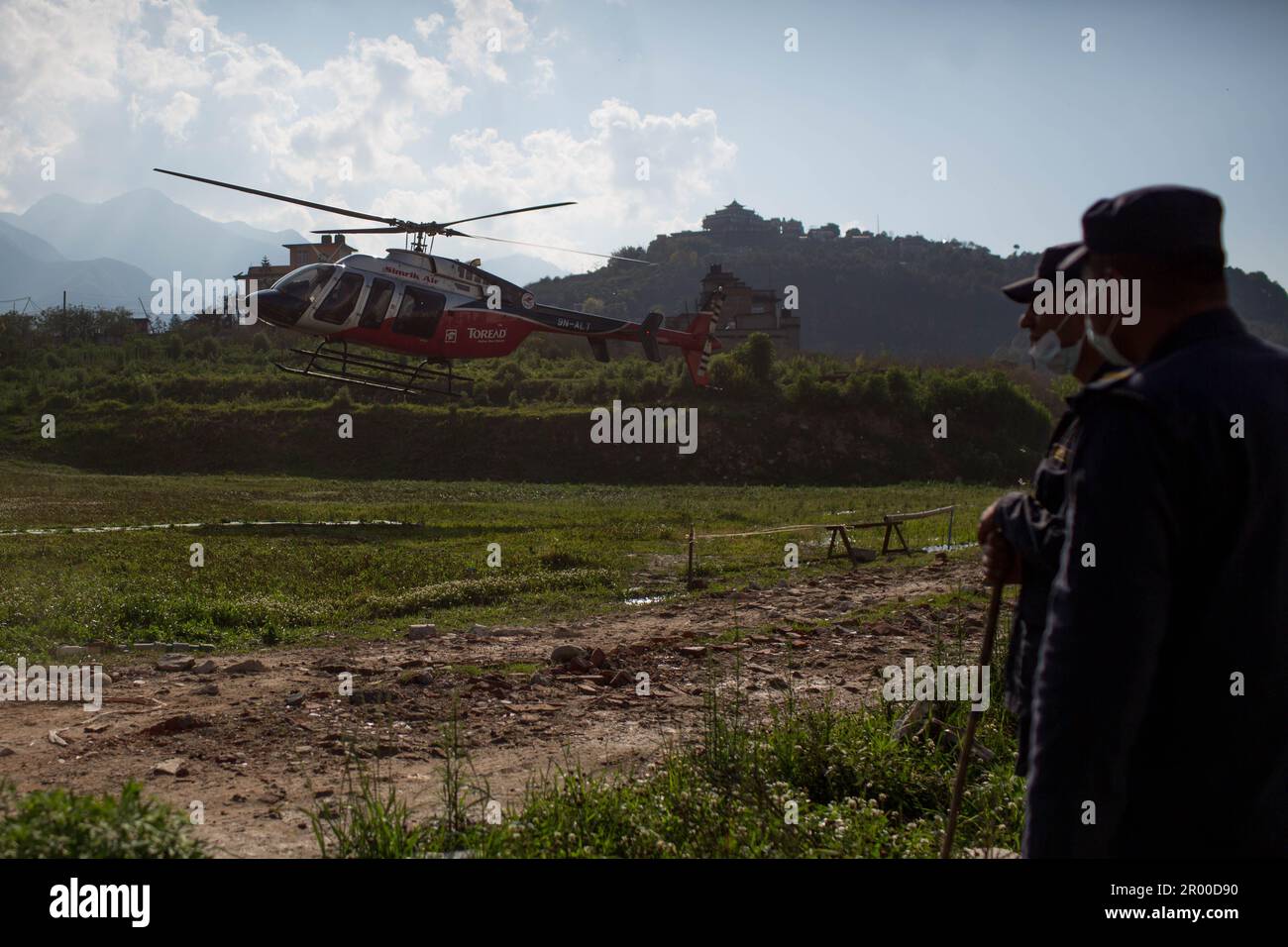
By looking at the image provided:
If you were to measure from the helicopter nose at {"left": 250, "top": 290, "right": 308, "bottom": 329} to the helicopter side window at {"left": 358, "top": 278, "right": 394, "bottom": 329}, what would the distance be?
132 cm

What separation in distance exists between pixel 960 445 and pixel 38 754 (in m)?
42.1

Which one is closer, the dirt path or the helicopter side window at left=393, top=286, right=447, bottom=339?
the dirt path

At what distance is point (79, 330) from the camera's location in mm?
65188

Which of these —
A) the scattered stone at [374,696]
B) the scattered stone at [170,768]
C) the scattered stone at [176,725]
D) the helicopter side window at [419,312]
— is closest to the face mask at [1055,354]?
the scattered stone at [170,768]

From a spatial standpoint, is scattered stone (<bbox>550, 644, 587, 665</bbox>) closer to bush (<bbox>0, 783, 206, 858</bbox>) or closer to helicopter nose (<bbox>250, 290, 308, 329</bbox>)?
bush (<bbox>0, 783, 206, 858</bbox>)

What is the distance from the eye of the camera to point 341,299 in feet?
72.4

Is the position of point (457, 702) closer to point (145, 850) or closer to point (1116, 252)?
point (145, 850)

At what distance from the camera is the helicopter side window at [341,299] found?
2194 centimetres

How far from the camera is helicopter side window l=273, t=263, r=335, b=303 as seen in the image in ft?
71.1

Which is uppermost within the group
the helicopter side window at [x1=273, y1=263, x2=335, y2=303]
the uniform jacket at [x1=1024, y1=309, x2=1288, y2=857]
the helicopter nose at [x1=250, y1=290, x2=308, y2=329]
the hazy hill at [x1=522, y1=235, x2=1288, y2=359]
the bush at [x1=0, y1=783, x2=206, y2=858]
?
the hazy hill at [x1=522, y1=235, x2=1288, y2=359]

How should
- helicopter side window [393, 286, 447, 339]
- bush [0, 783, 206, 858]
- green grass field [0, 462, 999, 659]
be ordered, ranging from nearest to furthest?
bush [0, 783, 206, 858] < green grass field [0, 462, 999, 659] < helicopter side window [393, 286, 447, 339]

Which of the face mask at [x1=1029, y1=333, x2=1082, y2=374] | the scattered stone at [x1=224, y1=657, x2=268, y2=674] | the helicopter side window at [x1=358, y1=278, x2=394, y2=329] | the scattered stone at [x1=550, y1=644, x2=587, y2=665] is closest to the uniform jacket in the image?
the face mask at [x1=1029, y1=333, x2=1082, y2=374]

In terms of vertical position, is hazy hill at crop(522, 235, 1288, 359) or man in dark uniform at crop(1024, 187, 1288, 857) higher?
hazy hill at crop(522, 235, 1288, 359)
